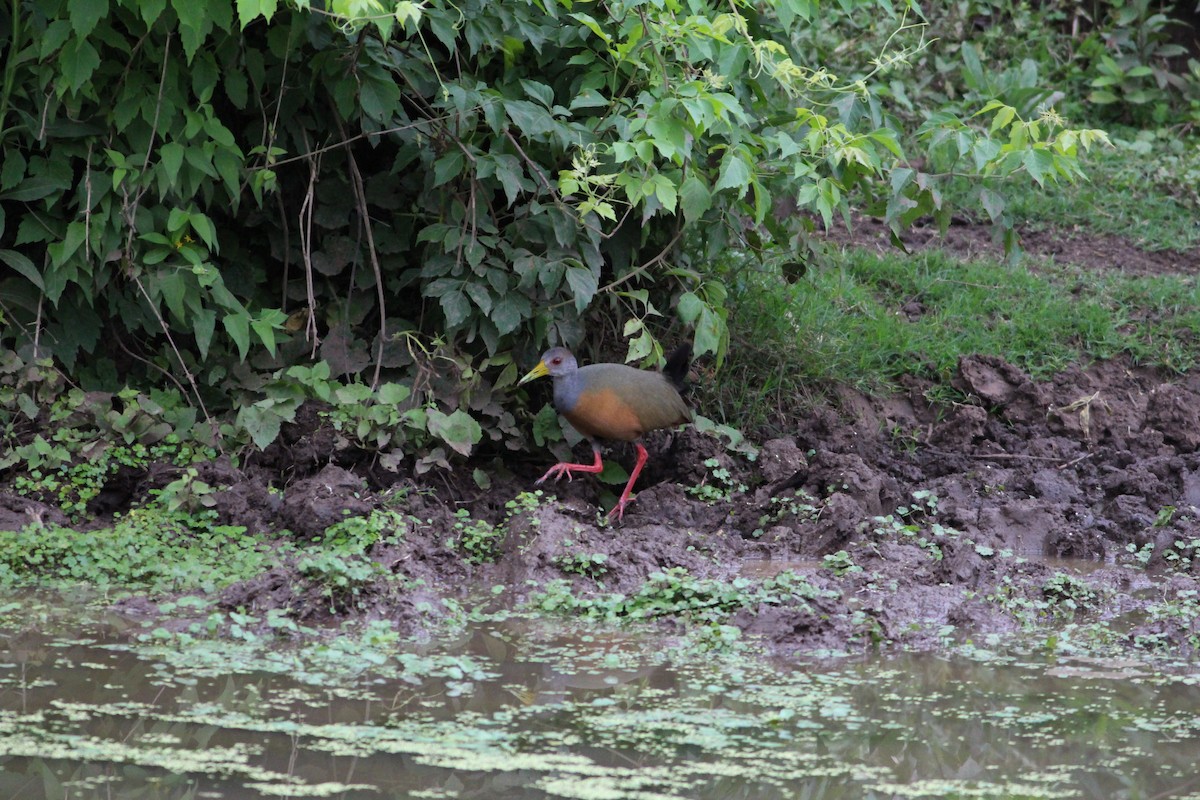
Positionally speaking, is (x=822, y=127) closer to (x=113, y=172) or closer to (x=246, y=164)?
(x=246, y=164)

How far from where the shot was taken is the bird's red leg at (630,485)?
634cm

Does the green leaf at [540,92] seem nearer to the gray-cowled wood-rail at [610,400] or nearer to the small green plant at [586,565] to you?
the gray-cowled wood-rail at [610,400]

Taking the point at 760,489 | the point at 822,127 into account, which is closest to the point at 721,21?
the point at 822,127

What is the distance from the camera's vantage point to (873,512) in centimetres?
632

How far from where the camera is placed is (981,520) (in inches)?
248

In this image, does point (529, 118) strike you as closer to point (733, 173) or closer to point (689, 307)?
point (733, 173)

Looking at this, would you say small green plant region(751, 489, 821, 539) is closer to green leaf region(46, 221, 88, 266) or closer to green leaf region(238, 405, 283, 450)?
green leaf region(238, 405, 283, 450)

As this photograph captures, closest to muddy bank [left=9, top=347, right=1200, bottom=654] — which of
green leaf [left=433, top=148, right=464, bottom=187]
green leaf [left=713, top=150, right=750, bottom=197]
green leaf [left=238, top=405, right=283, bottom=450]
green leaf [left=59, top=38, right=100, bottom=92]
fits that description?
green leaf [left=238, top=405, right=283, bottom=450]

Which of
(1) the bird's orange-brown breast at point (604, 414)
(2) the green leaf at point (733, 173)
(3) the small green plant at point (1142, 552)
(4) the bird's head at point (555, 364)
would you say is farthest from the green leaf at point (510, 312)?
(3) the small green plant at point (1142, 552)

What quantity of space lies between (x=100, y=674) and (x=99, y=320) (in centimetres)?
252

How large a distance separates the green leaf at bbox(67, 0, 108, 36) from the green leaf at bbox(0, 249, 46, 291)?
47.0 inches

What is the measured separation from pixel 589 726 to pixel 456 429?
249 cm

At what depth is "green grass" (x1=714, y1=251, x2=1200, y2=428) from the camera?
24.3ft

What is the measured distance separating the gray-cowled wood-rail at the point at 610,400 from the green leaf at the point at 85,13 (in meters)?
2.38
